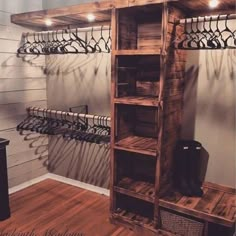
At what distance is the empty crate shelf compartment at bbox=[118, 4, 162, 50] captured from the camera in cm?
233

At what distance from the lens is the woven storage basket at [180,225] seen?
2.14m

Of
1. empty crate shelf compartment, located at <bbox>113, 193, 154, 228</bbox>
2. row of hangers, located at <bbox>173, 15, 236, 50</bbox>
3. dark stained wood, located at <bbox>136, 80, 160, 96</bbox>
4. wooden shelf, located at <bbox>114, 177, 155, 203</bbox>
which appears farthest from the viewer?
dark stained wood, located at <bbox>136, 80, 160, 96</bbox>

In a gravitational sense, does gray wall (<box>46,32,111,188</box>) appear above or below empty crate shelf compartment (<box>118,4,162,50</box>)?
below

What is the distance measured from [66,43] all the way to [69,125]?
951mm

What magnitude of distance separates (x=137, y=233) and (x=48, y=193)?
125 centimetres

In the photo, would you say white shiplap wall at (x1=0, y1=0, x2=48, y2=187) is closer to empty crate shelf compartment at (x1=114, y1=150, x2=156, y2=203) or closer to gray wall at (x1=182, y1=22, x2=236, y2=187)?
empty crate shelf compartment at (x1=114, y1=150, x2=156, y2=203)

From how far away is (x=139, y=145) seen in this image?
240cm

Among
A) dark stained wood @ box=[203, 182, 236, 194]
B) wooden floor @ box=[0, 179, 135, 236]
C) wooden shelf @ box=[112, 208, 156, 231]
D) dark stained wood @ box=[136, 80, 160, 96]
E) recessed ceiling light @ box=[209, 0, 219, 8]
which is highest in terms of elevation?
recessed ceiling light @ box=[209, 0, 219, 8]

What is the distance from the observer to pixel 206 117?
2.39m

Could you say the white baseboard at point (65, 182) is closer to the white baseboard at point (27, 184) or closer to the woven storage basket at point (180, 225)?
the white baseboard at point (27, 184)

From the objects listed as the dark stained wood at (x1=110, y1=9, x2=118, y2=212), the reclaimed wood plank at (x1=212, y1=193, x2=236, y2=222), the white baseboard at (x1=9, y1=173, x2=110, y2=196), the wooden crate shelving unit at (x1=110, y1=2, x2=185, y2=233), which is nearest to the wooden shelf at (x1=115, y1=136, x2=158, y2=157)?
the wooden crate shelving unit at (x1=110, y1=2, x2=185, y2=233)

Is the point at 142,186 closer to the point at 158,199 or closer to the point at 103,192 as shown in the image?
the point at 158,199

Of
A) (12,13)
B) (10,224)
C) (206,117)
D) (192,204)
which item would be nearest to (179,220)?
(192,204)

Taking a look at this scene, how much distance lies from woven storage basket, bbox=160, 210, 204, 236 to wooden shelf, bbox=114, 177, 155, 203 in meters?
0.18
